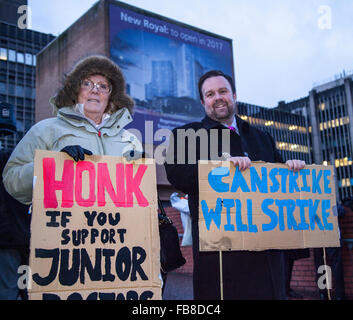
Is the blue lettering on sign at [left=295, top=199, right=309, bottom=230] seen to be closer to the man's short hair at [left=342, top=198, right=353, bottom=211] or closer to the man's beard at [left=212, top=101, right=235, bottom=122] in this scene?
the man's beard at [left=212, top=101, right=235, bottom=122]

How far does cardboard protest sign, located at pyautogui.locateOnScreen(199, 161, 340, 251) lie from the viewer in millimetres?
2965

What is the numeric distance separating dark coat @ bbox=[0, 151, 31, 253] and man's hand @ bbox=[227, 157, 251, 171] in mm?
2088

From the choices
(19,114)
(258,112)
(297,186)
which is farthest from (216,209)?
(258,112)

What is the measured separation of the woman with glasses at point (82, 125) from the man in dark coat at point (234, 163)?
41 centimetres

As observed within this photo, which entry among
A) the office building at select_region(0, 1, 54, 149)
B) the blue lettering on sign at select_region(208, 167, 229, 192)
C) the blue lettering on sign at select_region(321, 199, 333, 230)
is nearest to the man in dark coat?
the blue lettering on sign at select_region(208, 167, 229, 192)

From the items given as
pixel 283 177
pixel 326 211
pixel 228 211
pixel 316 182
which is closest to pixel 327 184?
pixel 316 182

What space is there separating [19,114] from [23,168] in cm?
6105

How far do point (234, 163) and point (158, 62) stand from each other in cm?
2127

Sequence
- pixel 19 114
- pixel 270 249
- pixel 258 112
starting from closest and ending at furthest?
pixel 270 249 < pixel 19 114 < pixel 258 112

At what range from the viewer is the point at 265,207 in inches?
125

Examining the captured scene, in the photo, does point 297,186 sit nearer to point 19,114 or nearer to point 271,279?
point 271,279

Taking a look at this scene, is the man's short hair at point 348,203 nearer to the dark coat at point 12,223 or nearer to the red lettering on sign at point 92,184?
the red lettering on sign at point 92,184

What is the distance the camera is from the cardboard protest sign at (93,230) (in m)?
2.40

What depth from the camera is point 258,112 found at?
258ft
